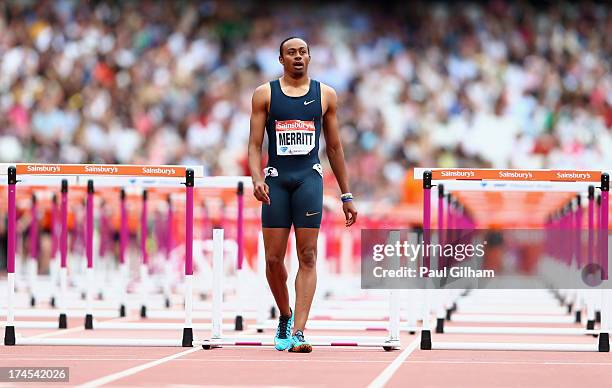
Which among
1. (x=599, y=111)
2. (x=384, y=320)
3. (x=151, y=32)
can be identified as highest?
(x=151, y=32)

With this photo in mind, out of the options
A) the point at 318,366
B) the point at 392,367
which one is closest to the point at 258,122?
the point at 318,366

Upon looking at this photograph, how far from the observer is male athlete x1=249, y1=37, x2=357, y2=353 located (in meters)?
8.42

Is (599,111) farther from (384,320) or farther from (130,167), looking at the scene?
(130,167)

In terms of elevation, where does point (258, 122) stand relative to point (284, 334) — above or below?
above

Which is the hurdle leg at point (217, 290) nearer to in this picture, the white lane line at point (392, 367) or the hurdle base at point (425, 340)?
the white lane line at point (392, 367)

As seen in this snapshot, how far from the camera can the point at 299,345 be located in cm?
836

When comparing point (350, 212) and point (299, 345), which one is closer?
point (299, 345)

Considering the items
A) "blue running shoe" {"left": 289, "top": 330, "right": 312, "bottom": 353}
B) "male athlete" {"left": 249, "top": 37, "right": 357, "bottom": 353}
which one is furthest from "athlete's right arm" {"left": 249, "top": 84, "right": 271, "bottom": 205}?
"blue running shoe" {"left": 289, "top": 330, "right": 312, "bottom": 353}

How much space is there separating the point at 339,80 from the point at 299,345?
18.5 m

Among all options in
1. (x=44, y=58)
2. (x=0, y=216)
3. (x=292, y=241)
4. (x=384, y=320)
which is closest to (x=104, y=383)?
(x=384, y=320)

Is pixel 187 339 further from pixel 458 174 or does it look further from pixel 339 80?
pixel 339 80

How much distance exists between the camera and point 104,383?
20.9 feet

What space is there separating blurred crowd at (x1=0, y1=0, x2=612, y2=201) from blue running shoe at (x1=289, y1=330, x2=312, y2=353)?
1385 cm

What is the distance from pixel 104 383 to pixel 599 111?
20102 mm
